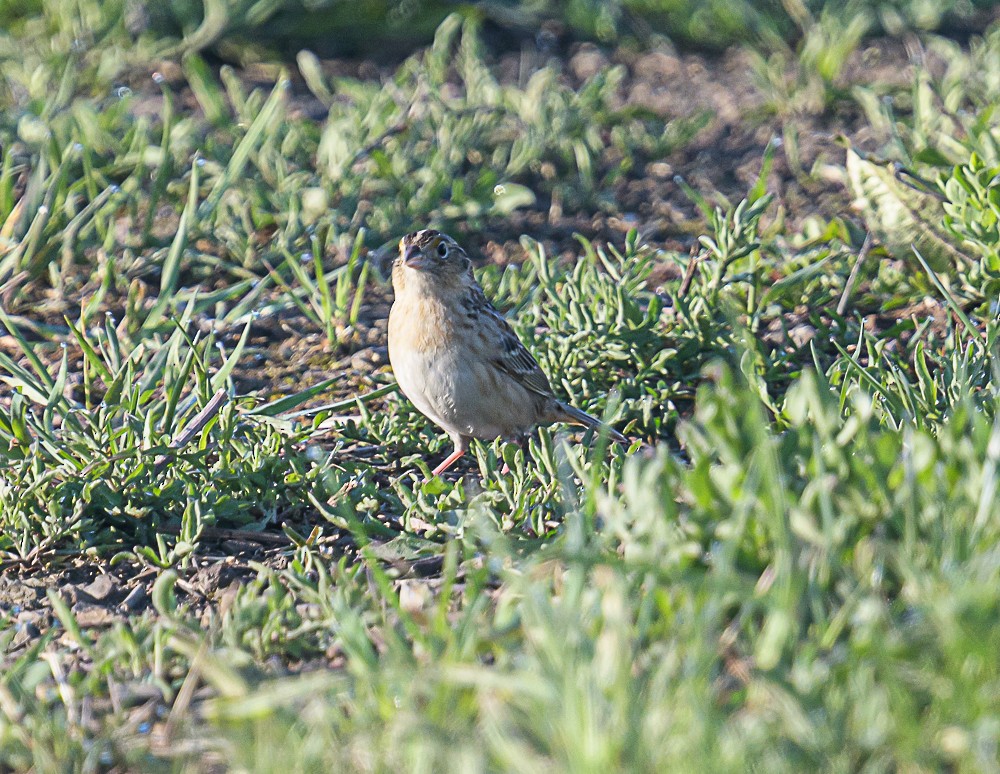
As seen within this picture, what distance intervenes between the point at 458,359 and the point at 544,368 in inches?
16.6

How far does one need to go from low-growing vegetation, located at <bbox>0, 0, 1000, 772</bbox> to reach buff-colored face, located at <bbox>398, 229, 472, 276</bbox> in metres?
0.30

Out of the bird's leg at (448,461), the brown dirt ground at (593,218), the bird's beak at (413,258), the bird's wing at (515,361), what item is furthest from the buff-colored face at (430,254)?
the bird's leg at (448,461)

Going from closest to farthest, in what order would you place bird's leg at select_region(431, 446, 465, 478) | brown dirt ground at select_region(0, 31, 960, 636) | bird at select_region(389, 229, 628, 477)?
1. brown dirt ground at select_region(0, 31, 960, 636)
2. bird's leg at select_region(431, 446, 465, 478)
3. bird at select_region(389, 229, 628, 477)

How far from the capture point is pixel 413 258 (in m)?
5.42

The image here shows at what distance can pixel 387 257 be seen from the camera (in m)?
6.64

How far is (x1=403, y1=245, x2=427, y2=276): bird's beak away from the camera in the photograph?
5391mm

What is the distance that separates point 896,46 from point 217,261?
4916mm

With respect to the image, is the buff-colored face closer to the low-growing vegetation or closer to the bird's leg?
the low-growing vegetation

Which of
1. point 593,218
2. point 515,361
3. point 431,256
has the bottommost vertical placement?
point 593,218

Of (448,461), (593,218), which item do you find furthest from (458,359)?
(593,218)

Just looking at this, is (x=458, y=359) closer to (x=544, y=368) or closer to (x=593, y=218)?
(x=544, y=368)

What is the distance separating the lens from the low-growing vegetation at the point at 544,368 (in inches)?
109

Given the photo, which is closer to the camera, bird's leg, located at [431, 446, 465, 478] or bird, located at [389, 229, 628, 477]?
bird's leg, located at [431, 446, 465, 478]

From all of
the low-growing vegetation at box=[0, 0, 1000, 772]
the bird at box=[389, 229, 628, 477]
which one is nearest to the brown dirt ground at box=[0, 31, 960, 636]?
the low-growing vegetation at box=[0, 0, 1000, 772]
